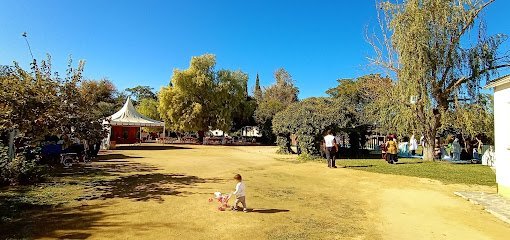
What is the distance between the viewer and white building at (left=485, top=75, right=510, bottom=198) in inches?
343

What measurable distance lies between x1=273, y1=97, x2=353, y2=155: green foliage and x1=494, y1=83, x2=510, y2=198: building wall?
10.1 metres

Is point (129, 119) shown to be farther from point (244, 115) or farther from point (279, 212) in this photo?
point (279, 212)

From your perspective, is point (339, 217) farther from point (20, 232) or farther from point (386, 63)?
point (386, 63)

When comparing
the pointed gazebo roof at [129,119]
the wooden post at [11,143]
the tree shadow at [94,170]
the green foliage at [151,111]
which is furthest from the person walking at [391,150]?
the green foliage at [151,111]

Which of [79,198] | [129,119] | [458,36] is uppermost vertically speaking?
[458,36]

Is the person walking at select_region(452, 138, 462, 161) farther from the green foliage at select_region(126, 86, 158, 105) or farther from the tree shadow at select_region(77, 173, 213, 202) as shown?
the green foliage at select_region(126, 86, 158, 105)

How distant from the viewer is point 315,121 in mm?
19250

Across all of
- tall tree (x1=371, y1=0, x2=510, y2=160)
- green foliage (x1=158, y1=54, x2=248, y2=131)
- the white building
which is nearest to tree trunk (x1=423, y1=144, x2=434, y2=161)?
tall tree (x1=371, y1=0, x2=510, y2=160)

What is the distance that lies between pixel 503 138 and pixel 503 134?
0.11m

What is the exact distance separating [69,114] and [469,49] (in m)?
19.6

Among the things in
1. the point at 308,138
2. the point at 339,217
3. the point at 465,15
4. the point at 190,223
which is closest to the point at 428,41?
the point at 465,15


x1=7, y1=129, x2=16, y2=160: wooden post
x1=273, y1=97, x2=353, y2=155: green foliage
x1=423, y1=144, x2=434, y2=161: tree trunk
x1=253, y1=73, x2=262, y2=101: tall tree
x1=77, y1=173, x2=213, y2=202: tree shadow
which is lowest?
x1=77, y1=173, x2=213, y2=202: tree shadow

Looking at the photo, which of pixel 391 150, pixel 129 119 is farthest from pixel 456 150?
pixel 129 119

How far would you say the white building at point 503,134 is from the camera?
28.6 ft
